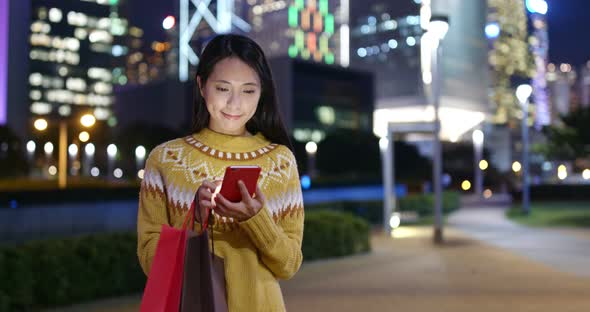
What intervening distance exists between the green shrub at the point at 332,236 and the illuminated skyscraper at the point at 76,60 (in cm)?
11992

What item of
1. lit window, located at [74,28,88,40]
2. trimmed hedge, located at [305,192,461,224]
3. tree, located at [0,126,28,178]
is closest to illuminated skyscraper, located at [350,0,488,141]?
tree, located at [0,126,28,178]

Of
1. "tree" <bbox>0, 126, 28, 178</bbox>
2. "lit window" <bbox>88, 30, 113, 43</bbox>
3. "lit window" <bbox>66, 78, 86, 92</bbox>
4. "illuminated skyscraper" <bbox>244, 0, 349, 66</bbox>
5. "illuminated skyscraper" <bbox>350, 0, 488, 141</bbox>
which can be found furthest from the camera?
"lit window" <bbox>88, 30, 113, 43</bbox>

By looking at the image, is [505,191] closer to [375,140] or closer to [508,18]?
[375,140]

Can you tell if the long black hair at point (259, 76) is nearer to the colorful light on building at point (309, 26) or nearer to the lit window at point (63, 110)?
the colorful light on building at point (309, 26)

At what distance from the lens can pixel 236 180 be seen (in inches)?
78.6

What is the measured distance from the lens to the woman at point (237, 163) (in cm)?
225

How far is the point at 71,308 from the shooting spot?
878 centimetres

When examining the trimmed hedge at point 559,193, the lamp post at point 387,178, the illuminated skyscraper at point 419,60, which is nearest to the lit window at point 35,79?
the illuminated skyscraper at point 419,60

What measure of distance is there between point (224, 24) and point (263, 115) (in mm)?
102038

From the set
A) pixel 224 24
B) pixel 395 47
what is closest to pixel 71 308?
pixel 395 47

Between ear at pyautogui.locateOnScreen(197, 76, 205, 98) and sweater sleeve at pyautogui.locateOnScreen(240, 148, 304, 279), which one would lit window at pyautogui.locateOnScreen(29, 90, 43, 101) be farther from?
sweater sleeve at pyautogui.locateOnScreen(240, 148, 304, 279)

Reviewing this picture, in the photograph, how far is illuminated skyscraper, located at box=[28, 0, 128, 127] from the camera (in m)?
134

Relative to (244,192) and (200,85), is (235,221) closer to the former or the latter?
(244,192)

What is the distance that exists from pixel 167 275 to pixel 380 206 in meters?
24.7
